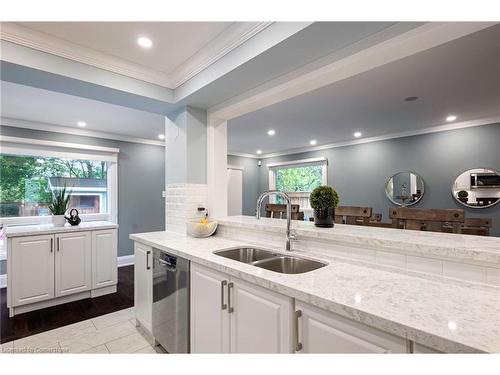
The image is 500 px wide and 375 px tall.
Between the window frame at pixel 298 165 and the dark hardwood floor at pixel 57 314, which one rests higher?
the window frame at pixel 298 165

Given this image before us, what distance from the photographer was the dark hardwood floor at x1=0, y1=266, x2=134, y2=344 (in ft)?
7.97

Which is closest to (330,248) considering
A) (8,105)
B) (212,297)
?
(212,297)

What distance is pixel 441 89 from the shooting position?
2.78 m

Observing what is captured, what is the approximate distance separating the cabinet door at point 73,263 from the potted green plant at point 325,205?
9.50 ft

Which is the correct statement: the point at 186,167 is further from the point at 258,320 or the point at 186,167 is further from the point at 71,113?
the point at 71,113

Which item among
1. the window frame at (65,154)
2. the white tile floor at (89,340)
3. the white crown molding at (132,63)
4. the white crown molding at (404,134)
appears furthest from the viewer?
the white crown molding at (404,134)

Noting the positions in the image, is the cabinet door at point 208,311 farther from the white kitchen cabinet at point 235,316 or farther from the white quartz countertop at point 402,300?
the white quartz countertop at point 402,300

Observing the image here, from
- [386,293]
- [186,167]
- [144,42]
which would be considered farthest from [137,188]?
[386,293]

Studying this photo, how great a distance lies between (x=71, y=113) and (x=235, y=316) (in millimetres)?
3643

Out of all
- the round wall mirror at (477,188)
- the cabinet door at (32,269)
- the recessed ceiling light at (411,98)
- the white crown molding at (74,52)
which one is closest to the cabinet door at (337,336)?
the white crown molding at (74,52)

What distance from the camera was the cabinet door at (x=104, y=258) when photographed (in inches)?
128

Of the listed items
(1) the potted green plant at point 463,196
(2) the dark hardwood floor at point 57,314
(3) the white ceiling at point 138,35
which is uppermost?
(3) the white ceiling at point 138,35
